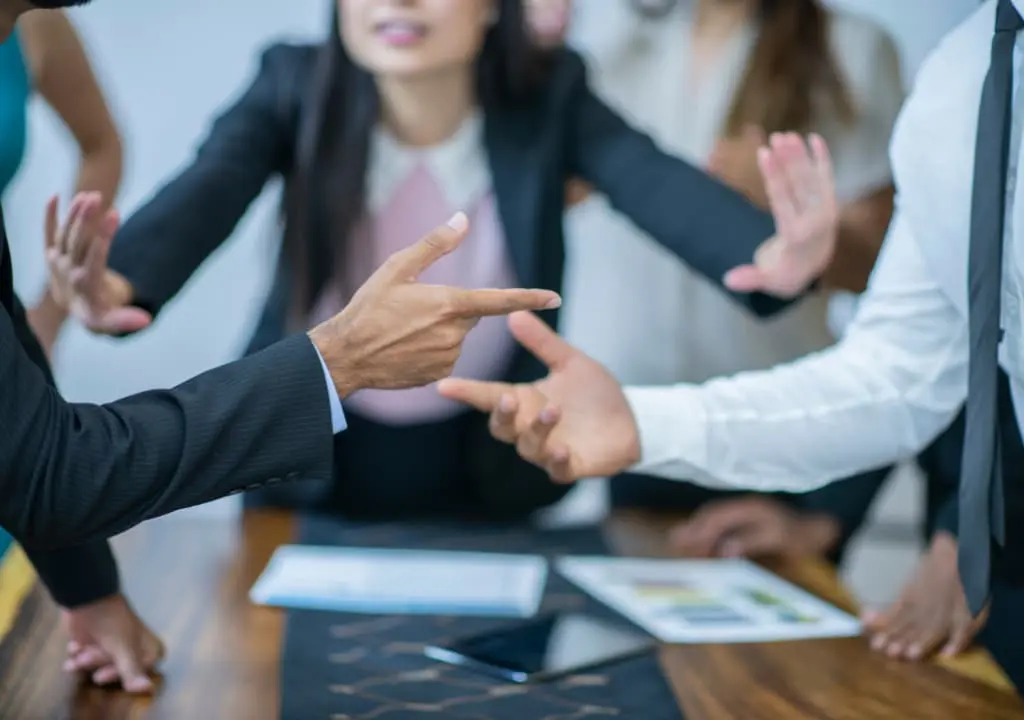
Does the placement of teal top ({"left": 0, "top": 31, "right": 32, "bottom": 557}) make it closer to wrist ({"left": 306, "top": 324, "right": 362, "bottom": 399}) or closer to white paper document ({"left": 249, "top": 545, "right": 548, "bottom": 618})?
white paper document ({"left": 249, "top": 545, "right": 548, "bottom": 618})

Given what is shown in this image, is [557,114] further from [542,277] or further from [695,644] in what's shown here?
[695,644]

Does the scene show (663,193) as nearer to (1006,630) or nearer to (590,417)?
(590,417)

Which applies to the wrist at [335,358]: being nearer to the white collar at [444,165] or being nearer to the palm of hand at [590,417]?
the palm of hand at [590,417]

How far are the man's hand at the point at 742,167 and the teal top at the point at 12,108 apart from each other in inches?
36.5

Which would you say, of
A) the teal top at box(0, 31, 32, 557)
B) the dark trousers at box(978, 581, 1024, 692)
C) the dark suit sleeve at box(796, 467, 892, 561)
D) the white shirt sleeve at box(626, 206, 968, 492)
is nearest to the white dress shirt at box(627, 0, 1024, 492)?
Answer: the white shirt sleeve at box(626, 206, 968, 492)

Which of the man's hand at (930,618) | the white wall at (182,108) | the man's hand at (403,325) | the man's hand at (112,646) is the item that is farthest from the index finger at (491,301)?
the white wall at (182,108)

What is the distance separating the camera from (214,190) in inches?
64.3

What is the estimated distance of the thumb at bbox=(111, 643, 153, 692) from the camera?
1.13 m

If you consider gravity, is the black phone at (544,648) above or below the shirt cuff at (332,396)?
below

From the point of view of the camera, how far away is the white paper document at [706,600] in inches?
51.9

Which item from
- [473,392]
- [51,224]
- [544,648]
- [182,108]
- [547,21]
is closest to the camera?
[473,392]

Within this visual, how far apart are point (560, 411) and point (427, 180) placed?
2.25ft

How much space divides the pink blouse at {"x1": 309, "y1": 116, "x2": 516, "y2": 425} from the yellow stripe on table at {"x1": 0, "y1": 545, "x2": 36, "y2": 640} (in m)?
0.48

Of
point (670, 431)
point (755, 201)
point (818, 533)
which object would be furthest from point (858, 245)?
point (670, 431)
